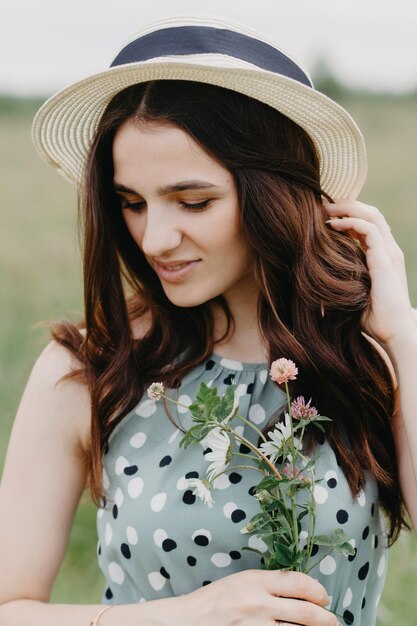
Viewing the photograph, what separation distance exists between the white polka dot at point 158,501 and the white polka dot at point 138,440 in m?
0.16

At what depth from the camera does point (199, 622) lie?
196 cm

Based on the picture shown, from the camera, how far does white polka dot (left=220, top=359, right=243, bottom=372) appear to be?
230 centimetres

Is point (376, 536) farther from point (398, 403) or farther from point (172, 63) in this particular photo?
point (172, 63)

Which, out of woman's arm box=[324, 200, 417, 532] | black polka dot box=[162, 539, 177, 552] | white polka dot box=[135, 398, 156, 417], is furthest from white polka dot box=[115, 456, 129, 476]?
woman's arm box=[324, 200, 417, 532]

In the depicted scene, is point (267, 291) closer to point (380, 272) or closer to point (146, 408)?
point (380, 272)

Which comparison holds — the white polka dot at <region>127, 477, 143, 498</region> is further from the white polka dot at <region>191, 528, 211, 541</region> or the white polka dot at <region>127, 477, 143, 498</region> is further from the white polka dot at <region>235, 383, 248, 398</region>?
the white polka dot at <region>235, 383, 248, 398</region>

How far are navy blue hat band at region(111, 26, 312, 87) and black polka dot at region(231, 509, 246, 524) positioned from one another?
997 mm

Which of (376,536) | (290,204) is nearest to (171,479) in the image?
(376,536)

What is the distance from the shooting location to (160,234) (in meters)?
2.06

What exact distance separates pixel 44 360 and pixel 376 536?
917 mm

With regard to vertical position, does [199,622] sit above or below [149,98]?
below

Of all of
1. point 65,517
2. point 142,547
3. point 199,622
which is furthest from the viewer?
point 65,517

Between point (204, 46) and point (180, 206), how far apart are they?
0.35 meters

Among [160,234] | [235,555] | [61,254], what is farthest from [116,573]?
[61,254]
